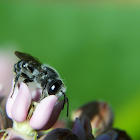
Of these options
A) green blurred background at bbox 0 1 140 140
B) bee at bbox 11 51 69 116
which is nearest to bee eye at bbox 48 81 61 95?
bee at bbox 11 51 69 116

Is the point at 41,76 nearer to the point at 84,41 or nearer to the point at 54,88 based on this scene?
the point at 54,88

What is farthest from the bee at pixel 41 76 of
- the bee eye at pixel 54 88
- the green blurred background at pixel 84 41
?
the green blurred background at pixel 84 41

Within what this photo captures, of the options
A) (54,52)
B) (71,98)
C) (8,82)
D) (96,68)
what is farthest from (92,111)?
(54,52)

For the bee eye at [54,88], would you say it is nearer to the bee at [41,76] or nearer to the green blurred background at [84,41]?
the bee at [41,76]

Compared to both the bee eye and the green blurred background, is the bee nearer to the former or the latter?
the bee eye

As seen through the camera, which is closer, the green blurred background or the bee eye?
the bee eye

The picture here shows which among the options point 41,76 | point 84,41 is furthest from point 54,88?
point 84,41

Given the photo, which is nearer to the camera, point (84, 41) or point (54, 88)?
point (54, 88)
